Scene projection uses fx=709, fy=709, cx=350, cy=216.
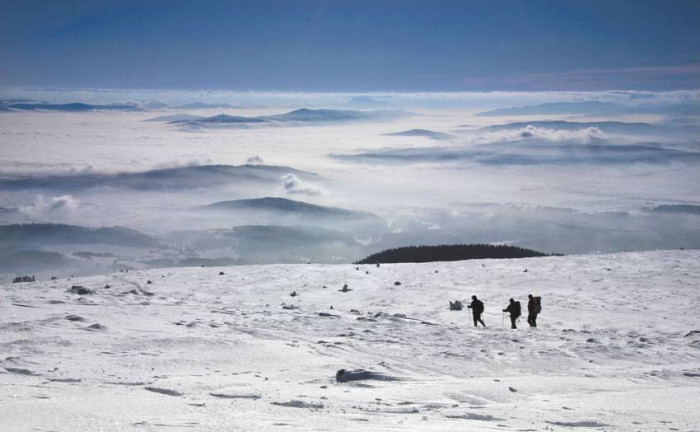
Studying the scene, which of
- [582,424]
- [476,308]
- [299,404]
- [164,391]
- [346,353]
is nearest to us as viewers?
[582,424]

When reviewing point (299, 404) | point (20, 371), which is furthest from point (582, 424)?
point (20, 371)

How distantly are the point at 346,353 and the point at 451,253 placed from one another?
6644cm

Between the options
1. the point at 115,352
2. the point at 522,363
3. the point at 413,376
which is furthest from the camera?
the point at 522,363

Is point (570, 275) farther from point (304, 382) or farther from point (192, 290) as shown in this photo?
point (304, 382)

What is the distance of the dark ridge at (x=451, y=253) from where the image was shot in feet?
254

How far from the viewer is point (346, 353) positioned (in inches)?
629

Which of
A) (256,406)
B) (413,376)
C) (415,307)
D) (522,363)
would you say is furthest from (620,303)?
(256,406)

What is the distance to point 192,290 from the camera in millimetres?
28625

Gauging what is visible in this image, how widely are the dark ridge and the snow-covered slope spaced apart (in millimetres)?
44664

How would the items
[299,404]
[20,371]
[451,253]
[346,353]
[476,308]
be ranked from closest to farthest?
[299,404] → [20,371] → [346,353] → [476,308] → [451,253]

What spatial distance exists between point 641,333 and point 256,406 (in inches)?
600

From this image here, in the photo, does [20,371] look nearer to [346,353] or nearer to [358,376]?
[358,376]

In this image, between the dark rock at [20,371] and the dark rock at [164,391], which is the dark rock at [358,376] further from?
the dark rock at [20,371]

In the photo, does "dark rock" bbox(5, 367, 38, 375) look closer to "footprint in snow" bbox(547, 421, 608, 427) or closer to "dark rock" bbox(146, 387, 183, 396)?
"dark rock" bbox(146, 387, 183, 396)
